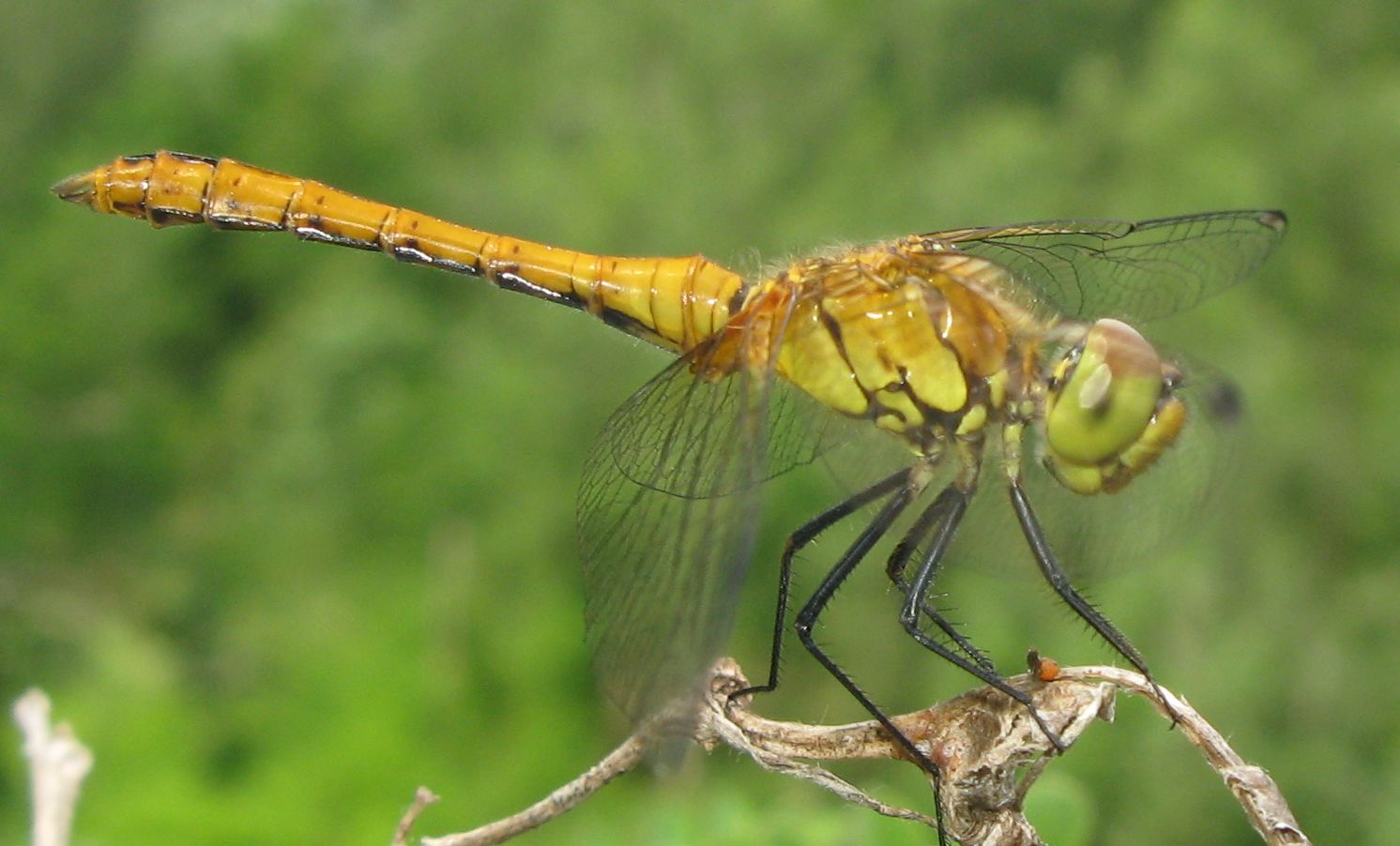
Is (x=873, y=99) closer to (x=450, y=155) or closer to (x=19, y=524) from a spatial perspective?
(x=450, y=155)

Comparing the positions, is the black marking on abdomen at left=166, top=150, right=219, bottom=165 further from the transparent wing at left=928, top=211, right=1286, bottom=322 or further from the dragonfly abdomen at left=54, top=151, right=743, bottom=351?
the transparent wing at left=928, top=211, right=1286, bottom=322

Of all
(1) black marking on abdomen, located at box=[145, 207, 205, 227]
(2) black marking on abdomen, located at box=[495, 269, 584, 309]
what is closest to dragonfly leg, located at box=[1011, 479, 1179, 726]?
(2) black marking on abdomen, located at box=[495, 269, 584, 309]

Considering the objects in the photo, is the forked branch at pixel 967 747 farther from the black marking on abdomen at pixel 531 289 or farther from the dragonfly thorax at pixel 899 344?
the black marking on abdomen at pixel 531 289

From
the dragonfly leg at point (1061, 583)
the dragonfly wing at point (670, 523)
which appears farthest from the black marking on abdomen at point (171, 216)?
the dragonfly leg at point (1061, 583)

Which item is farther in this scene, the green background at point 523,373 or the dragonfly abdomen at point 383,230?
the green background at point 523,373

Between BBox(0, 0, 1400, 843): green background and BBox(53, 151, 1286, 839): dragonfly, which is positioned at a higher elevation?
BBox(0, 0, 1400, 843): green background

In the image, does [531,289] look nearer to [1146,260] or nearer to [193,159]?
[193,159]

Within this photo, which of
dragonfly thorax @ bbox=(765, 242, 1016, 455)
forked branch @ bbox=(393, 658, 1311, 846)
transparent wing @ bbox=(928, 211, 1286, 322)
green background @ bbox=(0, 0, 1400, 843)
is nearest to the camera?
forked branch @ bbox=(393, 658, 1311, 846)
